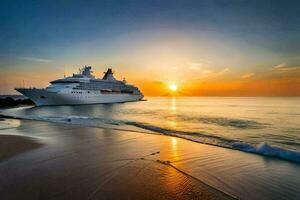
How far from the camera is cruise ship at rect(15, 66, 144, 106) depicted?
57562mm

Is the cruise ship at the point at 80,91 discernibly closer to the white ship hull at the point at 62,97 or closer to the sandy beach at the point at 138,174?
the white ship hull at the point at 62,97

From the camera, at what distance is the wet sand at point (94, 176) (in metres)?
4.82

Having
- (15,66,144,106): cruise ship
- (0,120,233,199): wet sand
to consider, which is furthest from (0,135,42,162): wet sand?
(15,66,144,106): cruise ship

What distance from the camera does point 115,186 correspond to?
527 cm

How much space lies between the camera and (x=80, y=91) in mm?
66312

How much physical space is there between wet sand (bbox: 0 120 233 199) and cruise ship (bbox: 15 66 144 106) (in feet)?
175

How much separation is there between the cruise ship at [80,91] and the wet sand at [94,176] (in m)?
53.3

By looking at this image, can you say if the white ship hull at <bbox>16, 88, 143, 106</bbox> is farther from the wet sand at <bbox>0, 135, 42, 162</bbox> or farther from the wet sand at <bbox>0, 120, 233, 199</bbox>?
the wet sand at <bbox>0, 120, 233, 199</bbox>

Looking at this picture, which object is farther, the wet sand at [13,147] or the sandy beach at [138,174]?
the wet sand at [13,147]

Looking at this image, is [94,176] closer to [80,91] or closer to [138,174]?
[138,174]

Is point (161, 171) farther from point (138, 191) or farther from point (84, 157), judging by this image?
point (84, 157)

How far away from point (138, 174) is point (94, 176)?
1.21 meters

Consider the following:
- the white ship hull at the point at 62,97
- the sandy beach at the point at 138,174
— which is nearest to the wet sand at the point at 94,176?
the sandy beach at the point at 138,174

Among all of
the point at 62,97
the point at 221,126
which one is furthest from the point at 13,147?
the point at 62,97
